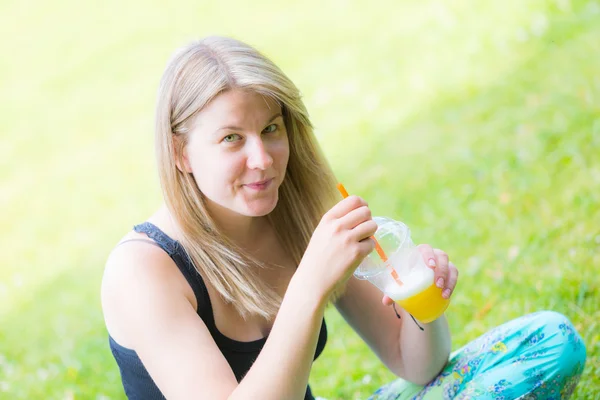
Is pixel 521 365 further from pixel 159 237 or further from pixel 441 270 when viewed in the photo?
pixel 159 237

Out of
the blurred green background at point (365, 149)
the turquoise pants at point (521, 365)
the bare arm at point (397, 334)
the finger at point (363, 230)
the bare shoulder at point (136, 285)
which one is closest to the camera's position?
the finger at point (363, 230)

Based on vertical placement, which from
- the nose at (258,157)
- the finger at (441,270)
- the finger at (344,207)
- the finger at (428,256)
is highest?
the nose at (258,157)

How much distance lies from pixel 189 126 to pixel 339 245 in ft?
2.02

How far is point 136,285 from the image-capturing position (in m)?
2.10

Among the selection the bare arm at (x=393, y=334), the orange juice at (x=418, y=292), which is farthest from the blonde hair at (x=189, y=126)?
the orange juice at (x=418, y=292)

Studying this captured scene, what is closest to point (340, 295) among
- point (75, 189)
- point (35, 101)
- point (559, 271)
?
point (559, 271)

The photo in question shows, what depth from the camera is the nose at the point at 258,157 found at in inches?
84.7

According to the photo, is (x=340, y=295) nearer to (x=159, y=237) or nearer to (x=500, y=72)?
(x=159, y=237)

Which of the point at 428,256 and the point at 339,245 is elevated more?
the point at 339,245

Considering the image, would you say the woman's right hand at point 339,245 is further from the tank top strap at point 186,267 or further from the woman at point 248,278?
the tank top strap at point 186,267

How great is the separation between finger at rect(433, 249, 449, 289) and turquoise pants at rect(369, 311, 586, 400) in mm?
384

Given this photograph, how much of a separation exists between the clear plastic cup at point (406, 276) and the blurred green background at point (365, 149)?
103cm

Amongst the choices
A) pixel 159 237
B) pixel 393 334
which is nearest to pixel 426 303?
pixel 393 334

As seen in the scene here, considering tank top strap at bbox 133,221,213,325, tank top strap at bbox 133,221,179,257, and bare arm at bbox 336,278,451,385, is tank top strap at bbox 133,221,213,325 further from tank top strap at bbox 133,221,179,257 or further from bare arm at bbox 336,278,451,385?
bare arm at bbox 336,278,451,385
